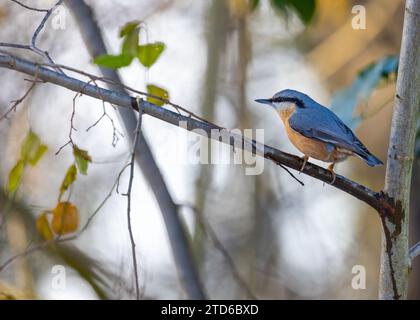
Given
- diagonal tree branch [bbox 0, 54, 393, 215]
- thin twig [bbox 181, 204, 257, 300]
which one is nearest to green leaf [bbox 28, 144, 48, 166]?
diagonal tree branch [bbox 0, 54, 393, 215]

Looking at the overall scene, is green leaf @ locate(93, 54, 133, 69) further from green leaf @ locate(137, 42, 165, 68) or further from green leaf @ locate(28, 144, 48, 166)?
green leaf @ locate(28, 144, 48, 166)

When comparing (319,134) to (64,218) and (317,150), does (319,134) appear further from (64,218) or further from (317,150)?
(64,218)

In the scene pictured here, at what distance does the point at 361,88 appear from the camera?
3074 mm

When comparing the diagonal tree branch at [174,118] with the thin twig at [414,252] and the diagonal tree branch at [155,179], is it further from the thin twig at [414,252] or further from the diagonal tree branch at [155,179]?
the diagonal tree branch at [155,179]

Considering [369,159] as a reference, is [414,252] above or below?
below

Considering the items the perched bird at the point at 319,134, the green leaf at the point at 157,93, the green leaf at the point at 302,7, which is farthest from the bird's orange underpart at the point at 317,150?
the green leaf at the point at 157,93

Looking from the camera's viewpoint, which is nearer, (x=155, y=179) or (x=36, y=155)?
(x=36, y=155)

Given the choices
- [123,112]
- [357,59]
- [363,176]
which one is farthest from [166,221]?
[357,59]

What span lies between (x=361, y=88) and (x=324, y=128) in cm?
37

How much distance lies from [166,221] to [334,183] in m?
1.26

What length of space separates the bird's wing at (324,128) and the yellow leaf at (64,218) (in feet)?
3.39

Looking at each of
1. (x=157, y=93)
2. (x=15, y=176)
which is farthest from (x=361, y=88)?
(x=15, y=176)

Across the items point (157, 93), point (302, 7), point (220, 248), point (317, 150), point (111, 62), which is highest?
point (302, 7)

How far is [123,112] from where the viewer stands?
3170 mm
